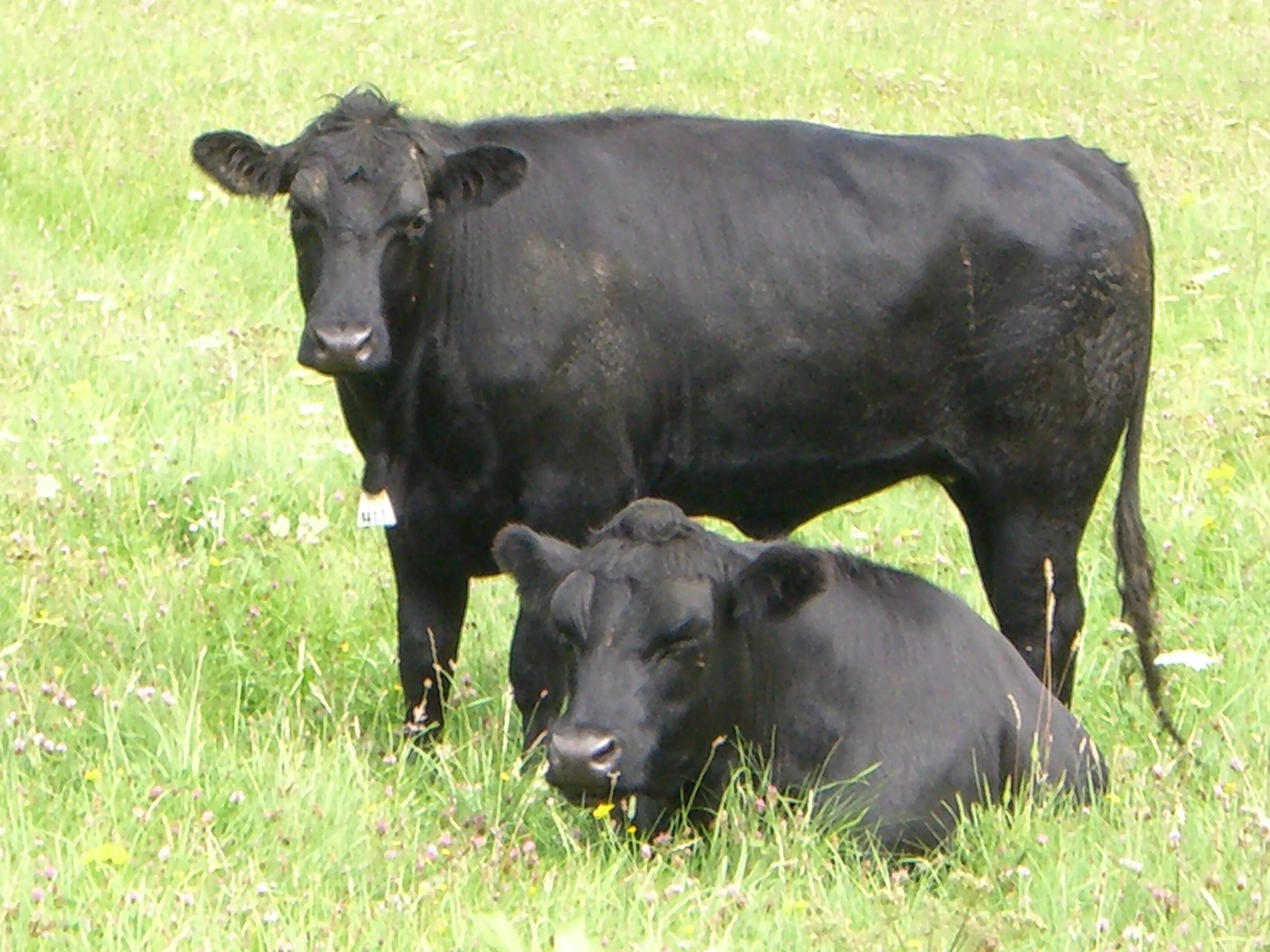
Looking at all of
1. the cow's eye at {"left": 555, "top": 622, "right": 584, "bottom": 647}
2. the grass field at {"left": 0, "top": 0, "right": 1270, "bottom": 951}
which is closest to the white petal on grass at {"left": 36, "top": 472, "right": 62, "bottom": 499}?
the grass field at {"left": 0, "top": 0, "right": 1270, "bottom": 951}

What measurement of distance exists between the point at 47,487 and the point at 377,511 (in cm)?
163

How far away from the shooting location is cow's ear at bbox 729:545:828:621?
4.79 meters

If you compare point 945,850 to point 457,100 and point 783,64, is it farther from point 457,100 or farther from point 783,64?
point 783,64

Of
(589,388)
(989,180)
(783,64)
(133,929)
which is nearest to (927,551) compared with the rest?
(989,180)

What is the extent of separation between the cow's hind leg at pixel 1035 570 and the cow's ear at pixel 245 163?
2.14 metres

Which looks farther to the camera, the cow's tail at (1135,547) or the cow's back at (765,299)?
the cow's tail at (1135,547)

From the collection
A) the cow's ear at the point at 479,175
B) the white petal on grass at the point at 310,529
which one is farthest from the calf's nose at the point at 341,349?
the white petal on grass at the point at 310,529

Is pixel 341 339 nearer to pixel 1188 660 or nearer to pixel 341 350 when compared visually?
pixel 341 350

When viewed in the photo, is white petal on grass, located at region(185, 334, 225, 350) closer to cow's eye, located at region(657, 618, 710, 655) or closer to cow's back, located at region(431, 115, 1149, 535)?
cow's back, located at region(431, 115, 1149, 535)

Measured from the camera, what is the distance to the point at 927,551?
7184mm

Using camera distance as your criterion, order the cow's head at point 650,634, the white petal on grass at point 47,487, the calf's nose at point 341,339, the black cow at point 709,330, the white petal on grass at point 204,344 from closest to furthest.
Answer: the cow's head at point 650,634 < the calf's nose at point 341,339 < the black cow at point 709,330 < the white petal on grass at point 47,487 < the white petal on grass at point 204,344

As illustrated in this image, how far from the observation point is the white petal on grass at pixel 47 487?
6715 millimetres

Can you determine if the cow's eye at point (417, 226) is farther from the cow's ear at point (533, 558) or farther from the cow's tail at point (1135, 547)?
the cow's tail at point (1135, 547)

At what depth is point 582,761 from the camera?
14.5 ft
